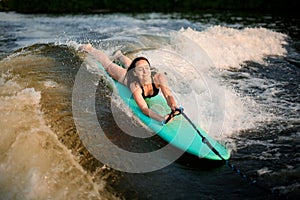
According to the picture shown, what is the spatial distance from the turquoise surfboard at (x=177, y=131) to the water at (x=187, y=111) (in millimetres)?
129

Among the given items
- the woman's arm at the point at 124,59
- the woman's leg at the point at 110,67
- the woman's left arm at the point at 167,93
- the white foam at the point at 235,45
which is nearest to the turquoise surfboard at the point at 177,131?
the woman's left arm at the point at 167,93

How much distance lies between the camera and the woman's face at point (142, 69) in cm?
486

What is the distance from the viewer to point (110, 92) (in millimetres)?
5871

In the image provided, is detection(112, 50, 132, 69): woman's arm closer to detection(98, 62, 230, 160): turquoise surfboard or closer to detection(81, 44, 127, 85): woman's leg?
detection(81, 44, 127, 85): woman's leg

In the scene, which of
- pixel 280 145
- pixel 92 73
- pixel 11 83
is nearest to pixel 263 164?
pixel 280 145

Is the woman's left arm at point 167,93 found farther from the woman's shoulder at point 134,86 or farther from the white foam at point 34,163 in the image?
the white foam at point 34,163

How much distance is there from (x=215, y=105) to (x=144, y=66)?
6.37ft

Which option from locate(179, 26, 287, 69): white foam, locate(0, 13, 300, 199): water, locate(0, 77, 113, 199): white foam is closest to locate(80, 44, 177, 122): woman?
locate(0, 13, 300, 199): water

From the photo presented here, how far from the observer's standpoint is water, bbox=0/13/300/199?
3.69 m

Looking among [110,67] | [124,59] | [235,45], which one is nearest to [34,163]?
[110,67]

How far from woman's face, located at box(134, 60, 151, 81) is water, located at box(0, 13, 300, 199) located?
0.74 meters

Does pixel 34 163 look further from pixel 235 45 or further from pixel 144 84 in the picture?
pixel 235 45

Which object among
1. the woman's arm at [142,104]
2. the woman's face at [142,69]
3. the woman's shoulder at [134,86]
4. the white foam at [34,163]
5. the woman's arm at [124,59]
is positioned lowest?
the white foam at [34,163]

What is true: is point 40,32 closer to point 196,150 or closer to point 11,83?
point 11,83
